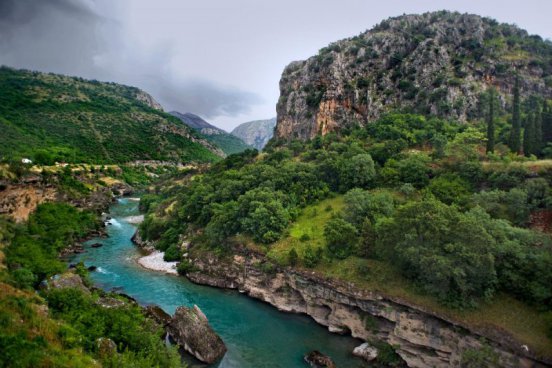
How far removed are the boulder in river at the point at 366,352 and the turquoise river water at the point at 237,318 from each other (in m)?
0.63

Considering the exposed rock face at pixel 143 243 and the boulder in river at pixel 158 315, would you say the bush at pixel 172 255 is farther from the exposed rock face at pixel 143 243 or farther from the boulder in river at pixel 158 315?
the boulder in river at pixel 158 315

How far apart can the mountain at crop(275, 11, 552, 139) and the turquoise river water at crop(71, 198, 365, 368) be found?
190ft

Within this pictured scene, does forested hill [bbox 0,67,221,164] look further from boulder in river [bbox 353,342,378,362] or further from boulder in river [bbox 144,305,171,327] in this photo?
boulder in river [bbox 353,342,378,362]

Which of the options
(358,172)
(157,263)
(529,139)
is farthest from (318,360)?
(529,139)

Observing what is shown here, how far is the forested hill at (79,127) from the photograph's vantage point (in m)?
111

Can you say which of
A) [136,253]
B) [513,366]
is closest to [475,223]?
[513,366]

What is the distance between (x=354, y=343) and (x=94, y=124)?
155472 millimetres

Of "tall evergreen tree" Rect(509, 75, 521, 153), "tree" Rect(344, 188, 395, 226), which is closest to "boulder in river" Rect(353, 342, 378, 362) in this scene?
"tree" Rect(344, 188, 395, 226)

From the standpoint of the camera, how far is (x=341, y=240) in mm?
38281

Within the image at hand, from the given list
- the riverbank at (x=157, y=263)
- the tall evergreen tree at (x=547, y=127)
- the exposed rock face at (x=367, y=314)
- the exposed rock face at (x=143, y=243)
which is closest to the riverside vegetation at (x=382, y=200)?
the tall evergreen tree at (x=547, y=127)

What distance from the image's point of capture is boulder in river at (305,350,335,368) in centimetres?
2831

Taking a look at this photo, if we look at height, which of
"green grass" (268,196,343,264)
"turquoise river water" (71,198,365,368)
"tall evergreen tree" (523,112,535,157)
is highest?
"tall evergreen tree" (523,112,535,157)

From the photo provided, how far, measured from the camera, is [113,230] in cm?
6950

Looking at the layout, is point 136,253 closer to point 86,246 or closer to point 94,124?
point 86,246
